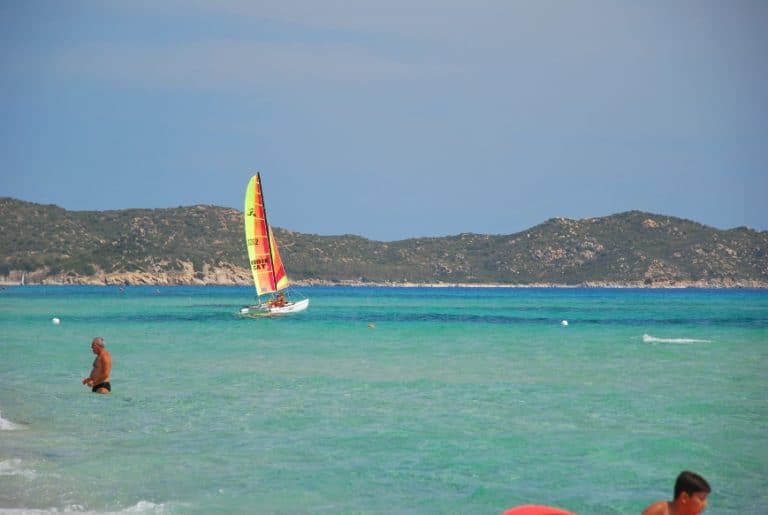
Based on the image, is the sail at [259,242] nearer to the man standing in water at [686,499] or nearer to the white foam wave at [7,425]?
the white foam wave at [7,425]

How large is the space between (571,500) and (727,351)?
28794 mm

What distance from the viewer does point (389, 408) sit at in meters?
21.8

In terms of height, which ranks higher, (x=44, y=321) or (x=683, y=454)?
(x=44, y=321)

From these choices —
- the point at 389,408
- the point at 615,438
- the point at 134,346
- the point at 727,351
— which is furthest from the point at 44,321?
the point at 615,438

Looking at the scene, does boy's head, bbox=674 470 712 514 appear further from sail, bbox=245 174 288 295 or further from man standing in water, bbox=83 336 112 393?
sail, bbox=245 174 288 295

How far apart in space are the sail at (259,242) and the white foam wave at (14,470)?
44.4 m

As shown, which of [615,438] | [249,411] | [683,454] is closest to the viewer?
[683,454]

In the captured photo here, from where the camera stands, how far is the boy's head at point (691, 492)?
7973 millimetres

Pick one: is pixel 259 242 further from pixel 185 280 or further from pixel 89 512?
pixel 185 280

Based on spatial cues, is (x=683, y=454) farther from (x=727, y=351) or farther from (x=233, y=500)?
(x=727, y=351)

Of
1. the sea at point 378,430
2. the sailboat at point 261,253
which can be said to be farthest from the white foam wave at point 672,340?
the sailboat at point 261,253

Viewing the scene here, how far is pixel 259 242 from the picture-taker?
6300 centimetres

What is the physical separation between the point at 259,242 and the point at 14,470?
48.7 meters

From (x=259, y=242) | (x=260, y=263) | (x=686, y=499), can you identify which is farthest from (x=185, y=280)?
(x=686, y=499)
